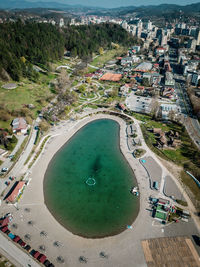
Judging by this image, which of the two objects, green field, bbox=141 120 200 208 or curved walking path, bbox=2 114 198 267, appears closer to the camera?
curved walking path, bbox=2 114 198 267

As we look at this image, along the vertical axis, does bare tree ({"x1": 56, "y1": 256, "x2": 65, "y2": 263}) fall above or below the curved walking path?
above

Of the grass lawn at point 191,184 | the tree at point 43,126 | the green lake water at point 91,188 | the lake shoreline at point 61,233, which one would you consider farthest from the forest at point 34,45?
the grass lawn at point 191,184

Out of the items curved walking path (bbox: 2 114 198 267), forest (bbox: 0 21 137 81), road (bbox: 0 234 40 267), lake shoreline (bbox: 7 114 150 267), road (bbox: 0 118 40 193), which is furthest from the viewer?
forest (bbox: 0 21 137 81)

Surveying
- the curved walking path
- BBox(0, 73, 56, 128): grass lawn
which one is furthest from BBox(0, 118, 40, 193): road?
BBox(0, 73, 56, 128): grass lawn

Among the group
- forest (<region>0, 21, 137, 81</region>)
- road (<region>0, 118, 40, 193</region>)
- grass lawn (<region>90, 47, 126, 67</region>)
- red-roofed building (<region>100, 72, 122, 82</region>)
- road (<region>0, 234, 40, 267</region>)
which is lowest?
road (<region>0, 234, 40, 267</region>)

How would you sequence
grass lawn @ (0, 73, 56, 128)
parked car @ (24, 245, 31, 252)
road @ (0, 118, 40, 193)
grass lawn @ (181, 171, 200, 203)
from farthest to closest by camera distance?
grass lawn @ (0, 73, 56, 128)
road @ (0, 118, 40, 193)
grass lawn @ (181, 171, 200, 203)
parked car @ (24, 245, 31, 252)

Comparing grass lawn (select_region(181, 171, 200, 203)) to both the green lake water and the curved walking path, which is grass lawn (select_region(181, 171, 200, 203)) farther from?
the green lake water
